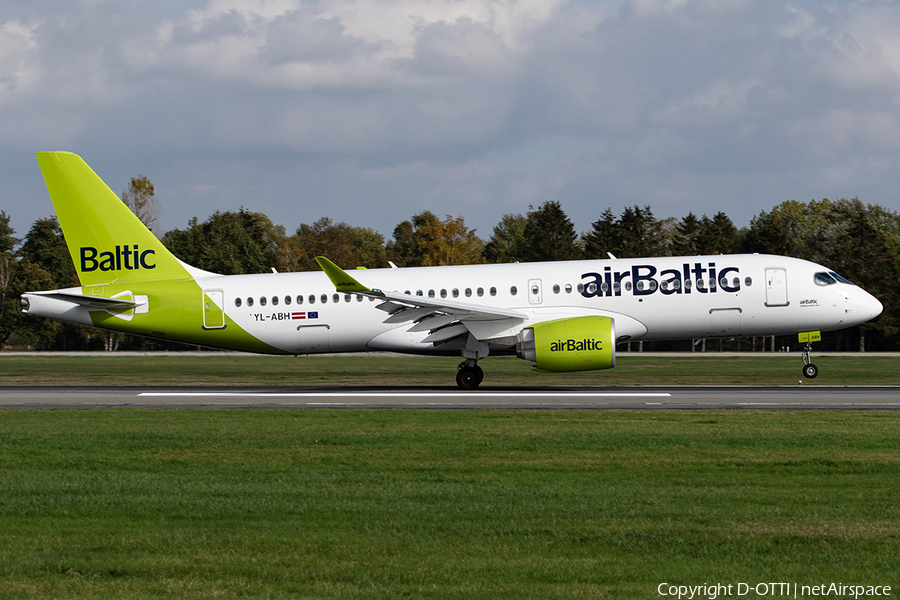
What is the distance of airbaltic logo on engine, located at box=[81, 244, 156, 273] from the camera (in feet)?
92.2

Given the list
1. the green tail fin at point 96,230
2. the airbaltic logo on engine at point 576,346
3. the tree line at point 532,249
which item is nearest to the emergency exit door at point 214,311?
the green tail fin at point 96,230

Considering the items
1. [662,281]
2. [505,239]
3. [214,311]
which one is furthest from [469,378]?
[505,239]

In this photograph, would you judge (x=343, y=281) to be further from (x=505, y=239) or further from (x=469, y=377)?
(x=505, y=239)

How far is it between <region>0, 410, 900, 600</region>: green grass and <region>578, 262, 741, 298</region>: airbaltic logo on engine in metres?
9.46

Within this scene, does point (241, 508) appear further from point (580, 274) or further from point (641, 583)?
point (580, 274)

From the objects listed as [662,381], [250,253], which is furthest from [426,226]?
[662,381]

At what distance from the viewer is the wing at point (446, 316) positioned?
25.0 m

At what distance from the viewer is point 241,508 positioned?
31.7 feet

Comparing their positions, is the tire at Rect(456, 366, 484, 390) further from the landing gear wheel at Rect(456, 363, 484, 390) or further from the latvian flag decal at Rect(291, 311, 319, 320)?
the latvian flag decal at Rect(291, 311, 319, 320)

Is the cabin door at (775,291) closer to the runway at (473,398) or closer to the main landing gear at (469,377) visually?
the runway at (473,398)

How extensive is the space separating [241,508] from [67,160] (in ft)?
71.4

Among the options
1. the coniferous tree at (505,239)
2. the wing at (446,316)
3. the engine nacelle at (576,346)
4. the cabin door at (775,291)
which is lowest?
the engine nacelle at (576,346)

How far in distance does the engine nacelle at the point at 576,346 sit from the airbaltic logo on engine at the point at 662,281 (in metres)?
1.49

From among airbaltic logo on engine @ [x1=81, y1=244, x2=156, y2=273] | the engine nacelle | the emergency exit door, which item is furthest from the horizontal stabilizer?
the engine nacelle
